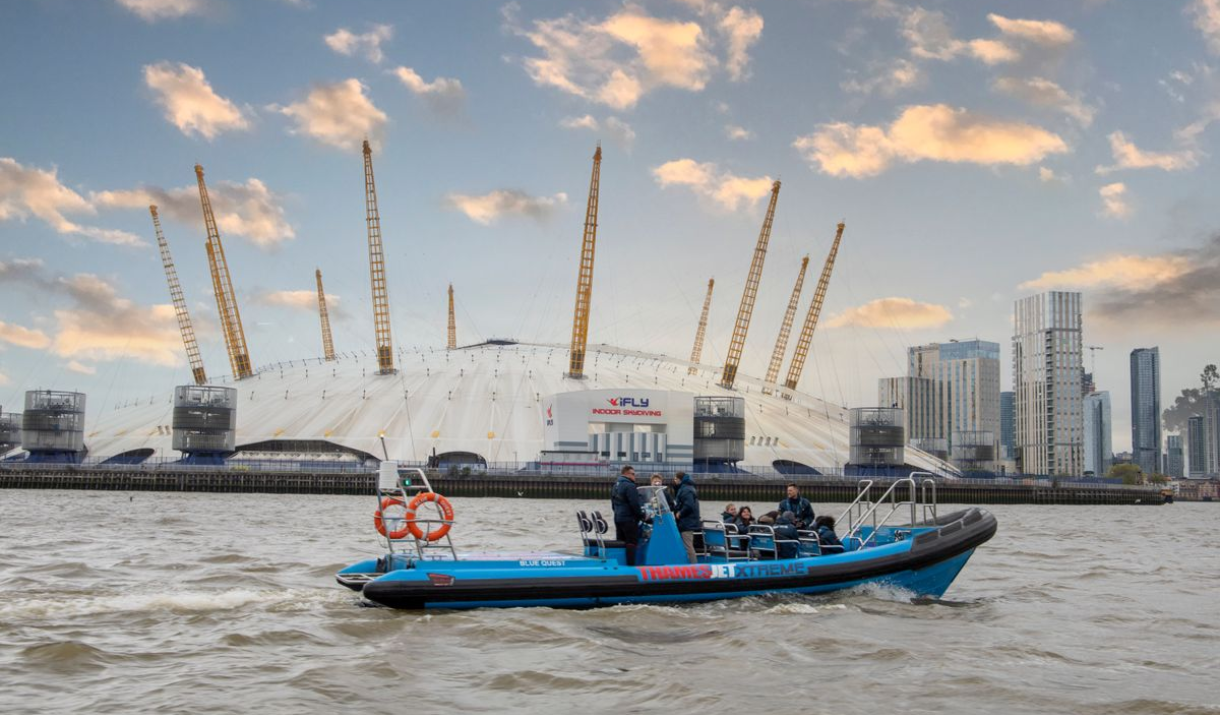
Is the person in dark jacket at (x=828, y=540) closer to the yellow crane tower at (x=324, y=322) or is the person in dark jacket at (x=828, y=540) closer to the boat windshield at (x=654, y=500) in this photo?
the boat windshield at (x=654, y=500)

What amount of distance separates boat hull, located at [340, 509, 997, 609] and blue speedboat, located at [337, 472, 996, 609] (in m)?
0.02

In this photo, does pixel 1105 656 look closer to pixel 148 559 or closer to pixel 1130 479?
pixel 148 559

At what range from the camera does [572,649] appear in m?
15.7

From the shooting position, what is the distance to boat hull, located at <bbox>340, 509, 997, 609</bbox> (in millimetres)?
17625

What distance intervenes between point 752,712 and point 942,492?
87.0 meters

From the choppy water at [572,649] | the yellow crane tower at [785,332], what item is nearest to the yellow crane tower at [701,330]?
the yellow crane tower at [785,332]

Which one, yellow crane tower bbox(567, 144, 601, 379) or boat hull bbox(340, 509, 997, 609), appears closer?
boat hull bbox(340, 509, 997, 609)

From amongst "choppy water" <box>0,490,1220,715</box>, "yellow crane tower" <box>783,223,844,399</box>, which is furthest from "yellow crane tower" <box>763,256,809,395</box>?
"choppy water" <box>0,490,1220,715</box>

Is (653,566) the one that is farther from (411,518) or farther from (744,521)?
(411,518)

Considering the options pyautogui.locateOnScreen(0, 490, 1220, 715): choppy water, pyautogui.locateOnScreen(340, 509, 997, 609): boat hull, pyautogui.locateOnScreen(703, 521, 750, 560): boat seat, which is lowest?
pyautogui.locateOnScreen(0, 490, 1220, 715): choppy water

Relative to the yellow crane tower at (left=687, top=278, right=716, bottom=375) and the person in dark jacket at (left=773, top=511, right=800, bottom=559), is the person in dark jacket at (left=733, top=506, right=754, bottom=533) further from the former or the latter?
the yellow crane tower at (left=687, top=278, right=716, bottom=375)

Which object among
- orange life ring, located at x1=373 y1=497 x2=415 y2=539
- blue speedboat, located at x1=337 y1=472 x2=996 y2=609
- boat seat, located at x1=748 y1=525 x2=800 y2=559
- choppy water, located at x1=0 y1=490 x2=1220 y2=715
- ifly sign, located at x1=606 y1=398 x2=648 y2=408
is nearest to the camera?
choppy water, located at x1=0 y1=490 x2=1220 y2=715

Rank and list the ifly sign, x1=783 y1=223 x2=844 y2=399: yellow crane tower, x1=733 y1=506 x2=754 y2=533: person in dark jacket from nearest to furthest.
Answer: x1=733 y1=506 x2=754 y2=533: person in dark jacket, the ifly sign, x1=783 y1=223 x2=844 y2=399: yellow crane tower

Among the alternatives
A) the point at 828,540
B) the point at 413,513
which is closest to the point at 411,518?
the point at 413,513
